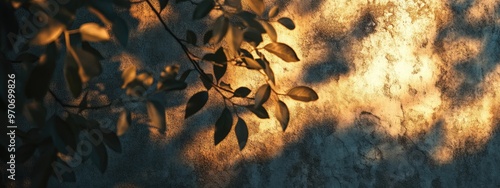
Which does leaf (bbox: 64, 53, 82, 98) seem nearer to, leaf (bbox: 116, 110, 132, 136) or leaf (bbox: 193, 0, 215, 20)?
leaf (bbox: 116, 110, 132, 136)

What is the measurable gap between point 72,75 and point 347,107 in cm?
158

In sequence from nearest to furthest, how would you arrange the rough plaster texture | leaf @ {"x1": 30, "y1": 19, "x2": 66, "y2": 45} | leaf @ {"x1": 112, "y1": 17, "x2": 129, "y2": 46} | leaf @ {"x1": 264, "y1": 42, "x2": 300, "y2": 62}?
leaf @ {"x1": 30, "y1": 19, "x2": 66, "y2": 45} < leaf @ {"x1": 112, "y1": 17, "x2": 129, "y2": 46} < leaf @ {"x1": 264, "y1": 42, "x2": 300, "y2": 62} < the rough plaster texture

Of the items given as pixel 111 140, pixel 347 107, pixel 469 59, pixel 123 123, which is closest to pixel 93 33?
pixel 123 123

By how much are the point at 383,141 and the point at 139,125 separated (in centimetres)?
80

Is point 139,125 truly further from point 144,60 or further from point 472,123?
point 472,123

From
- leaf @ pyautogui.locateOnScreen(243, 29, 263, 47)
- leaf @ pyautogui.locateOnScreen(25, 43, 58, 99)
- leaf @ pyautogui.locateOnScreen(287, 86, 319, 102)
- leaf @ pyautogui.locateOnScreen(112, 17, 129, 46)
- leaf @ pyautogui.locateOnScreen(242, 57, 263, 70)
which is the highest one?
leaf @ pyautogui.locateOnScreen(243, 29, 263, 47)

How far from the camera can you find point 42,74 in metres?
1.13

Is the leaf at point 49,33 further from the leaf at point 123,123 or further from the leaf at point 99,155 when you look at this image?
the leaf at point 99,155

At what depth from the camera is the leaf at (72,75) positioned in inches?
44.3

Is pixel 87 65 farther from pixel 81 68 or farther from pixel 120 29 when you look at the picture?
pixel 120 29

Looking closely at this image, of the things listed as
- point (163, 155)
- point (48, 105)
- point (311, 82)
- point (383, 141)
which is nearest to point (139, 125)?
point (163, 155)

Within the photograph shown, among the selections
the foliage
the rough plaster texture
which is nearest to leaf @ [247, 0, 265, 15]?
the foliage

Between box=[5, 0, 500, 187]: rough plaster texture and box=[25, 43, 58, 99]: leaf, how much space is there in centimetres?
144

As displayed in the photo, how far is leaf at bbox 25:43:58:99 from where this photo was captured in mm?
1119
